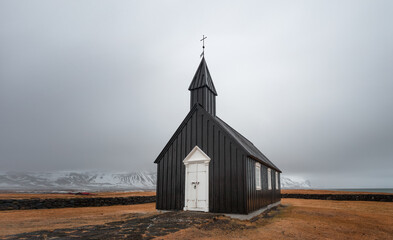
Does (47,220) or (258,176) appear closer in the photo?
(47,220)

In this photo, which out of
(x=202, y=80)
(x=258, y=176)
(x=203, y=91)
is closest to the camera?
(x=258, y=176)

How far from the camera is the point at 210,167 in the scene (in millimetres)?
13781

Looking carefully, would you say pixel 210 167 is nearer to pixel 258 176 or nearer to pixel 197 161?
pixel 197 161

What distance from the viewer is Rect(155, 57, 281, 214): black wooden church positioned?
12773 mm

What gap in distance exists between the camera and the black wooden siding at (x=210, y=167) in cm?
1273

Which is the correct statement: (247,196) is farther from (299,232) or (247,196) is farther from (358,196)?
(358,196)

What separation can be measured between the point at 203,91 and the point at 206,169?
5338 mm

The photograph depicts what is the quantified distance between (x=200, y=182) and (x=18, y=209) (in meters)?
14.7

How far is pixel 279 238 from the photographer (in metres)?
8.87

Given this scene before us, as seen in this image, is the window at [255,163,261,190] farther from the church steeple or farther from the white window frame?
the church steeple

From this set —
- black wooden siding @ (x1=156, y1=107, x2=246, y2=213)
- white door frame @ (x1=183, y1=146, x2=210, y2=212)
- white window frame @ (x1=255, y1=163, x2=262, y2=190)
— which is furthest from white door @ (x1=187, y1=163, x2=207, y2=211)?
white window frame @ (x1=255, y1=163, x2=262, y2=190)

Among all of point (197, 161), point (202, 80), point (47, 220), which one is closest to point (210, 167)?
point (197, 161)

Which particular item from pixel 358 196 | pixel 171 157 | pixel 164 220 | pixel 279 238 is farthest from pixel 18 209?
pixel 358 196

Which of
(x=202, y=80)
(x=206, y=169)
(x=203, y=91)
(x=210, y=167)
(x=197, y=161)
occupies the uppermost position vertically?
(x=202, y=80)
